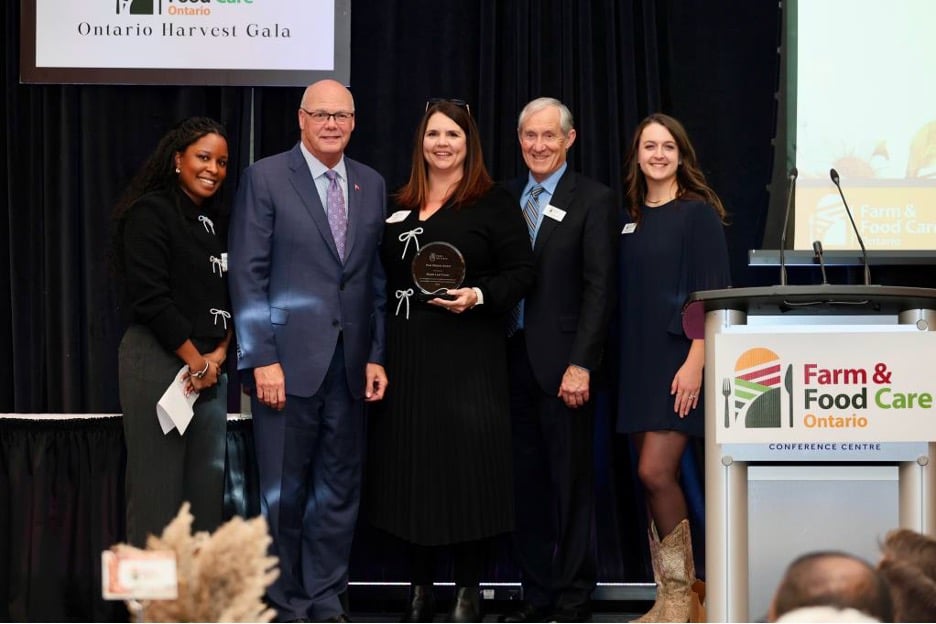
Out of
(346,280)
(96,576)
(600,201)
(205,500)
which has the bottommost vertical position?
(96,576)

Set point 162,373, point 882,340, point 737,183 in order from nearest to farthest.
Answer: point 882,340, point 162,373, point 737,183

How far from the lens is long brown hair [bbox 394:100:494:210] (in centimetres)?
361

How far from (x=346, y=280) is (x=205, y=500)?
79 cm

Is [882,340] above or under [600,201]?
under

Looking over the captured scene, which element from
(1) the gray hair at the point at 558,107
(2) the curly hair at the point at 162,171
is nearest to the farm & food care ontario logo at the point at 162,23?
(2) the curly hair at the point at 162,171

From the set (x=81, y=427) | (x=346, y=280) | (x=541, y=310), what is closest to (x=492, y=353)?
(x=541, y=310)

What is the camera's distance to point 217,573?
1.24 metres

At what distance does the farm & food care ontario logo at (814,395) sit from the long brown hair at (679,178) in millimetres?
1310

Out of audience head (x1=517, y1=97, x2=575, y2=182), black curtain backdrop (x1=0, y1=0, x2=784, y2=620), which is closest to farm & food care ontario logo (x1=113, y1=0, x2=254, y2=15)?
black curtain backdrop (x1=0, y1=0, x2=784, y2=620)

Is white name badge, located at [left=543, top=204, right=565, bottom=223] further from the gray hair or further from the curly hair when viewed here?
the curly hair

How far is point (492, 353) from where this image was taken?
3.59m

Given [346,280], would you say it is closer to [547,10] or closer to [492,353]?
[492,353]

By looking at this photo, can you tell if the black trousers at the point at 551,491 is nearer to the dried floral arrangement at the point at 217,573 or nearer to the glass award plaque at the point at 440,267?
the glass award plaque at the point at 440,267

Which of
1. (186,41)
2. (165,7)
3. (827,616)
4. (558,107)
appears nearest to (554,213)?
(558,107)
